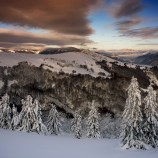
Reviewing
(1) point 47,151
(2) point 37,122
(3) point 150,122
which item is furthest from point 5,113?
(3) point 150,122

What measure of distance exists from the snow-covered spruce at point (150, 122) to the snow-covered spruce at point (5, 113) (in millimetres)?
34596

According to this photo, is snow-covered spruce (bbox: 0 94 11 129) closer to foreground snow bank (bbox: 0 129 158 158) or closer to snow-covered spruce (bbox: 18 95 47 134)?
snow-covered spruce (bbox: 18 95 47 134)

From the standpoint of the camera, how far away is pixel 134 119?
38.0 meters

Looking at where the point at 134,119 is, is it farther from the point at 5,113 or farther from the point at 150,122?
the point at 5,113

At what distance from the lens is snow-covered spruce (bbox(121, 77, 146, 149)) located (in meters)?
37.8

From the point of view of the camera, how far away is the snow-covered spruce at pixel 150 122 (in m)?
38.6

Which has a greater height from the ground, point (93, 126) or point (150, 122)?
point (150, 122)

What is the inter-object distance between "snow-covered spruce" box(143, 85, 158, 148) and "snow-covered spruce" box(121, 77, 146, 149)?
50.4 inches

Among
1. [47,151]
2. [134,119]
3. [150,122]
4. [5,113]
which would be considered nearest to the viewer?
[47,151]

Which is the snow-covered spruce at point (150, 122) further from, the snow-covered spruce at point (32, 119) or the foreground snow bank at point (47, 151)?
the snow-covered spruce at point (32, 119)

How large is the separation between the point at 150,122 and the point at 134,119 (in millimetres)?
2887

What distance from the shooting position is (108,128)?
116312mm

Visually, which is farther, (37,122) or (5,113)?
(5,113)

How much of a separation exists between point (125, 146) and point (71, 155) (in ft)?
28.7
